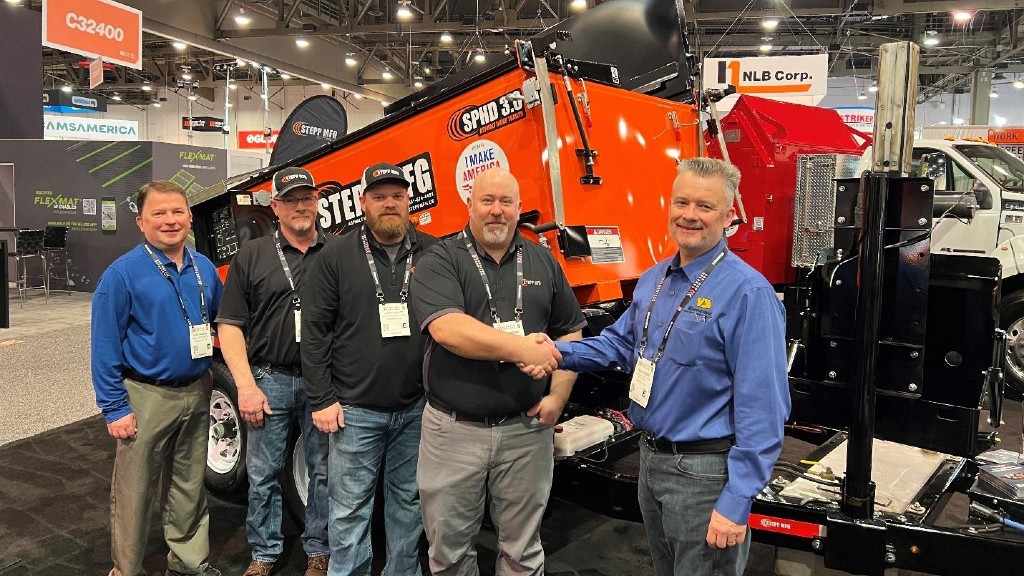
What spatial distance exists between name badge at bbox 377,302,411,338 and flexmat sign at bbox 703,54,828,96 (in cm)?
1120

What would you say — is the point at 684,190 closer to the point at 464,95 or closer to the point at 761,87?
the point at 464,95

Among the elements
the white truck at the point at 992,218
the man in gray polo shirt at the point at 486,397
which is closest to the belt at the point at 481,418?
the man in gray polo shirt at the point at 486,397

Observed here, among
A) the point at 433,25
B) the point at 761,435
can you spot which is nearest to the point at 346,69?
the point at 433,25

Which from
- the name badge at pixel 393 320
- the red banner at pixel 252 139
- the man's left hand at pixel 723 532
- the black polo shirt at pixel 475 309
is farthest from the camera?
the red banner at pixel 252 139

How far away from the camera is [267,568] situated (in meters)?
3.71

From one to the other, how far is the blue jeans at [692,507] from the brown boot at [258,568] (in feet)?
7.45

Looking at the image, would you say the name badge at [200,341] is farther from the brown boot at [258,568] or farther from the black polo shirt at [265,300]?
the brown boot at [258,568]

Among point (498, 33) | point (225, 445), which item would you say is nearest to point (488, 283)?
point (225, 445)

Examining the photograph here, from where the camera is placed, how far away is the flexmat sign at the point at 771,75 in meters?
13.0

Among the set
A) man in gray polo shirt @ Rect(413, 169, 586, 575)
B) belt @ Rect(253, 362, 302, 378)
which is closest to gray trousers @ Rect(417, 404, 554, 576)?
man in gray polo shirt @ Rect(413, 169, 586, 575)

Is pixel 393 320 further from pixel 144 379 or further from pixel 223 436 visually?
pixel 223 436

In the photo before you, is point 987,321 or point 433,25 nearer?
point 987,321

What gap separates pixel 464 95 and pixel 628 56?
63.8 inches

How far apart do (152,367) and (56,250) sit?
15.6 meters
